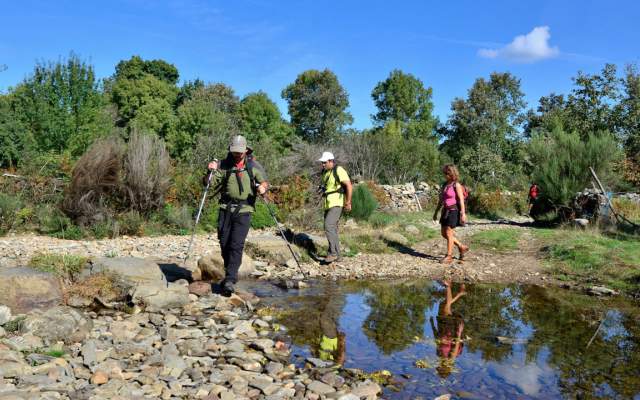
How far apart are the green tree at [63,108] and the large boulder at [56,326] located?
44.7 feet

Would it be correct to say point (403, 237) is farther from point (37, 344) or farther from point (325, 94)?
point (325, 94)

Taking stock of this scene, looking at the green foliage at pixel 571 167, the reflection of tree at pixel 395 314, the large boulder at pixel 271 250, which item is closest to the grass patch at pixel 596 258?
the reflection of tree at pixel 395 314

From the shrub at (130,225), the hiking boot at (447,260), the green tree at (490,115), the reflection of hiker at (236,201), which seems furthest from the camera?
the green tree at (490,115)

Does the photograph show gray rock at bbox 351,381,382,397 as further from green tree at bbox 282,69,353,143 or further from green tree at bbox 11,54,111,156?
green tree at bbox 282,69,353,143

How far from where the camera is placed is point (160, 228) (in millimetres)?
12180

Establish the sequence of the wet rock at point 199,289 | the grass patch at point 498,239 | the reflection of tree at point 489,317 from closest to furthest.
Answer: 1. the reflection of tree at point 489,317
2. the wet rock at point 199,289
3. the grass patch at point 498,239

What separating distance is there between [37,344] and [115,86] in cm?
4060

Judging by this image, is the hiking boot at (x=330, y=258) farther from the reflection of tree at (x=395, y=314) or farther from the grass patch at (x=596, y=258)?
the grass patch at (x=596, y=258)

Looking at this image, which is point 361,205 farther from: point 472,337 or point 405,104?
point 405,104

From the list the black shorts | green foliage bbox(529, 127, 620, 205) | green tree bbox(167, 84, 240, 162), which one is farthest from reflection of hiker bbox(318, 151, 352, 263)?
green tree bbox(167, 84, 240, 162)

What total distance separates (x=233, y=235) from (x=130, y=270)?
143 cm

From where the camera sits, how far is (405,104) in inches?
1561

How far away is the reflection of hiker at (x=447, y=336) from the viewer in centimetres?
486

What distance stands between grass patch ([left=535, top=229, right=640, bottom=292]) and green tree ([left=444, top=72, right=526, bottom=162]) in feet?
77.1
